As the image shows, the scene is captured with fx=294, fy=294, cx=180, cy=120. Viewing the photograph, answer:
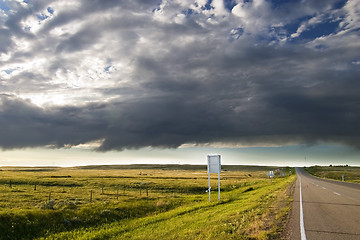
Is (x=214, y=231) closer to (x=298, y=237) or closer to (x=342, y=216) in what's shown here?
(x=298, y=237)

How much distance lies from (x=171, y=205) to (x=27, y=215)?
13.5 meters

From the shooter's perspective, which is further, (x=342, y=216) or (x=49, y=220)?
(x=49, y=220)

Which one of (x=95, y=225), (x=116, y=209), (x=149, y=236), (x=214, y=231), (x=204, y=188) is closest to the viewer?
(x=214, y=231)

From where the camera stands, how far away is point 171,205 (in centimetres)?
3016

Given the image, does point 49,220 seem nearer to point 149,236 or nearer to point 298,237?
point 149,236

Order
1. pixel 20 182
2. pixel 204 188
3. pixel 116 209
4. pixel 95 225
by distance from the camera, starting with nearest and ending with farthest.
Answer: pixel 95 225 < pixel 116 209 < pixel 204 188 < pixel 20 182

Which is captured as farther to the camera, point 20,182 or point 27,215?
point 20,182

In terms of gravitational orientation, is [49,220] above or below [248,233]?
below

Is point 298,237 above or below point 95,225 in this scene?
above

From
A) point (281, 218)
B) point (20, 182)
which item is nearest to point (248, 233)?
point (281, 218)

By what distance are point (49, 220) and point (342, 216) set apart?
19102 mm

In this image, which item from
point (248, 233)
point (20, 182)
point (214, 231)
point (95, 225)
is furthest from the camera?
point (20, 182)

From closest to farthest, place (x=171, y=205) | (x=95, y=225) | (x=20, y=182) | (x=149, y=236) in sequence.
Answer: (x=149, y=236), (x=95, y=225), (x=171, y=205), (x=20, y=182)

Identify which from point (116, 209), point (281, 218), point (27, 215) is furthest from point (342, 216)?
point (27, 215)
